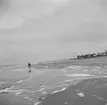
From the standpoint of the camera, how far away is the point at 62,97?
17531 mm

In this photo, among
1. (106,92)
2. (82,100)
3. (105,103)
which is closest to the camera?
(105,103)

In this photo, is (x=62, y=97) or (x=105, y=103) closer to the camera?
(x=105, y=103)

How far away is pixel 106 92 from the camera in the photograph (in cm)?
1803

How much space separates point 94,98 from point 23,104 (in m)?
7.02

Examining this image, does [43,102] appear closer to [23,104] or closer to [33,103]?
[33,103]

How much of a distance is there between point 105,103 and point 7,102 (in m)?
9.89

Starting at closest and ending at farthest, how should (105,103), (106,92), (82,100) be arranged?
(105,103), (82,100), (106,92)

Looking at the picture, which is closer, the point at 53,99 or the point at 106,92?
the point at 53,99

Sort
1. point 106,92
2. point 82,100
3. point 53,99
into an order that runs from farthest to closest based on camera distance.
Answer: point 106,92 → point 53,99 → point 82,100

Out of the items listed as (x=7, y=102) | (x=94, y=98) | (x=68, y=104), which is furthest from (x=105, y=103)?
(x=7, y=102)

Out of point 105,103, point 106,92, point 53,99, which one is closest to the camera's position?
point 105,103

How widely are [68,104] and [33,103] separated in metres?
3.55

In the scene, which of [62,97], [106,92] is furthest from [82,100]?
[106,92]

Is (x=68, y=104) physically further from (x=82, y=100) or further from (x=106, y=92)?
(x=106, y=92)
